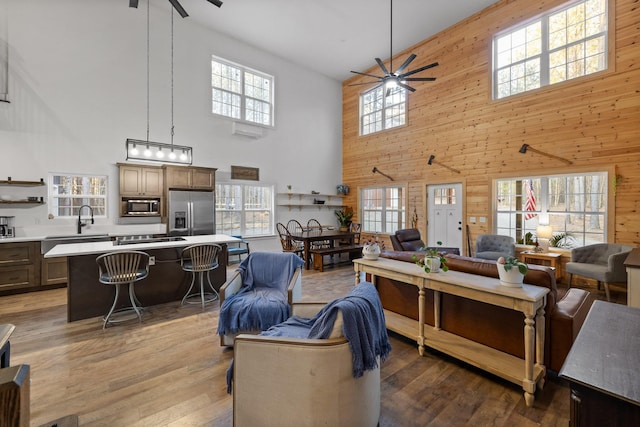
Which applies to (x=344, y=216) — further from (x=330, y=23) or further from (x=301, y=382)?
(x=301, y=382)

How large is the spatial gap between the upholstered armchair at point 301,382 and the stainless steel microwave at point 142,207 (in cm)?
532

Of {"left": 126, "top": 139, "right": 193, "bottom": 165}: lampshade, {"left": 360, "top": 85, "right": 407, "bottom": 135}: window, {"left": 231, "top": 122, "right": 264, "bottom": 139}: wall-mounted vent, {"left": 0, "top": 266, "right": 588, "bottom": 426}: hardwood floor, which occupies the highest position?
{"left": 360, "top": 85, "right": 407, "bottom": 135}: window

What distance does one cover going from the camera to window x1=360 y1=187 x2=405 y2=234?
813 centimetres

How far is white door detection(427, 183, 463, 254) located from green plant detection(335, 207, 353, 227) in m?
2.70

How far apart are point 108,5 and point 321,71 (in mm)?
5411

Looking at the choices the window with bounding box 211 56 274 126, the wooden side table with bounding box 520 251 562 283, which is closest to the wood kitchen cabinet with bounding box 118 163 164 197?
the window with bounding box 211 56 274 126

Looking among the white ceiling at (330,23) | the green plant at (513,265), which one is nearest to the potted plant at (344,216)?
the white ceiling at (330,23)

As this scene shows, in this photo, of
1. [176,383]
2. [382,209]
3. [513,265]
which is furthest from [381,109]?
[176,383]

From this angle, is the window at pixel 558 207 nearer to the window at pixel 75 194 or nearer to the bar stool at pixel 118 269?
the bar stool at pixel 118 269

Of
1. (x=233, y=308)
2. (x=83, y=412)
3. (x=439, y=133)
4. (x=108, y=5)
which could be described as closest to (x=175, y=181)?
(x=108, y=5)

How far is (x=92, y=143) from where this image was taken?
18.1ft

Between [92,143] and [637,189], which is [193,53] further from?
[637,189]

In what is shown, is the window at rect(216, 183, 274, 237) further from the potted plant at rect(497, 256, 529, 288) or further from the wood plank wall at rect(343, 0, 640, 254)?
the potted plant at rect(497, 256, 529, 288)

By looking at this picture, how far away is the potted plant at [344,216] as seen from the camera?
9.26 meters
